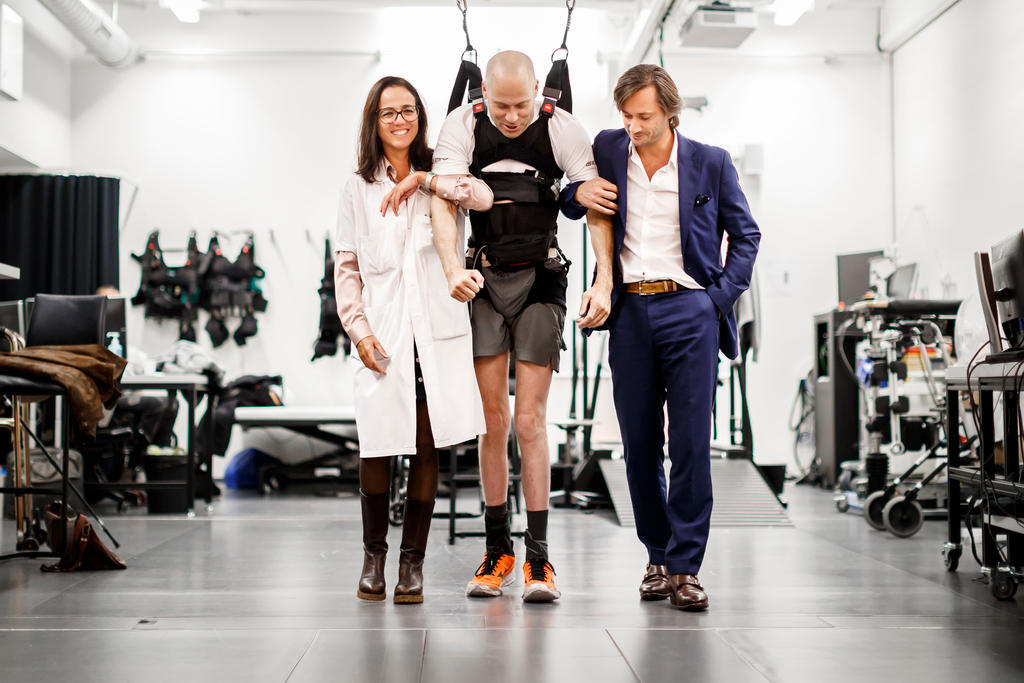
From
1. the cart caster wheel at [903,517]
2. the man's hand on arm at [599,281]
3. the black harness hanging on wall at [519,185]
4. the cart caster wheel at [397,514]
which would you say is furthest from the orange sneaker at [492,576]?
the cart caster wheel at [903,517]

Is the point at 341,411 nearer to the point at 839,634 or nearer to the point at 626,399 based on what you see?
the point at 626,399

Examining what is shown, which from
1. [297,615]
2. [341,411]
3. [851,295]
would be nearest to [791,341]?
[851,295]

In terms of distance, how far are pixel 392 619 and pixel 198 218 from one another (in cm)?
699

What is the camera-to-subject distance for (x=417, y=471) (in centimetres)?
274

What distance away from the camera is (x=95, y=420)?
360cm

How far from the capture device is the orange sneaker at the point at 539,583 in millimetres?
2734

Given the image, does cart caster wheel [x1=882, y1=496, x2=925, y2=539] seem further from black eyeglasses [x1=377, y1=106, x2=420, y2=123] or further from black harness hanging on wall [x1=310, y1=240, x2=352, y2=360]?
black harness hanging on wall [x1=310, y1=240, x2=352, y2=360]

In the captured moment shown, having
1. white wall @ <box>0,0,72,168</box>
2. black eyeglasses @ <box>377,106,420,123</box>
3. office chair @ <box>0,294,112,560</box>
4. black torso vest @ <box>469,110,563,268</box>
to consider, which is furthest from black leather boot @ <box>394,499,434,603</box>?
white wall @ <box>0,0,72,168</box>

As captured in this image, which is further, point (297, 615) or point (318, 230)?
point (318, 230)

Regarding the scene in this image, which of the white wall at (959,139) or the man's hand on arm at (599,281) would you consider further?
the white wall at (959,139)

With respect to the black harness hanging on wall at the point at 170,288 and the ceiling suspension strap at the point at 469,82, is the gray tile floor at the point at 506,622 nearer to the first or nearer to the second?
the ceiling suspension strap at the point at 469,82

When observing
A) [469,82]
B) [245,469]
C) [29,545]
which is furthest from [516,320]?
[245,469]

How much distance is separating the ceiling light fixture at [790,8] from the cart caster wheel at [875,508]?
439cm

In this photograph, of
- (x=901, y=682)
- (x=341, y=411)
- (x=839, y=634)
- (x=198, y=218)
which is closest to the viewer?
(x=901, y=682)
